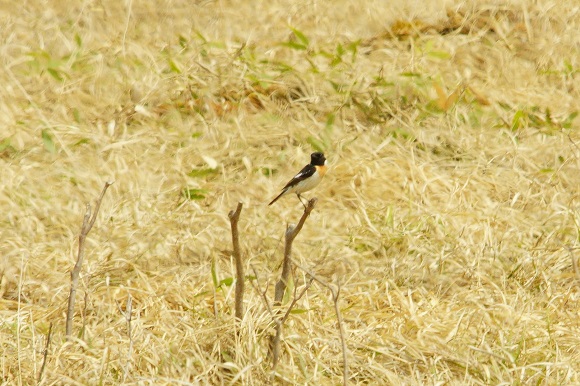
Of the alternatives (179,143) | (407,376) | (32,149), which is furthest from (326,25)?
(407,376)

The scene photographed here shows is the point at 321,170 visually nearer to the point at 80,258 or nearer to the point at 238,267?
the point at 238,267

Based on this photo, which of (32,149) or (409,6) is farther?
(409,6)

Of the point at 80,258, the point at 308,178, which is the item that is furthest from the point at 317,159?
the point at 80,258

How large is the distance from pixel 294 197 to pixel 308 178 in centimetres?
55

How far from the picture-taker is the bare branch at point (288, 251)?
3414 mm

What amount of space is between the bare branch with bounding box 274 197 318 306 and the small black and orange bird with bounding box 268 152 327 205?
1836mm

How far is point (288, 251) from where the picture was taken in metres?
3.50

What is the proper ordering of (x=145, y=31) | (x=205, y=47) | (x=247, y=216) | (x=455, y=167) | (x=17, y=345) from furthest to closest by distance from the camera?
(x=145, y=31), (x=205, y=47), (x=455, y=167), (x=247, y=216), (x=17, y=345)

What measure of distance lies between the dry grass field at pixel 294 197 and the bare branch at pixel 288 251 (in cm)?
7

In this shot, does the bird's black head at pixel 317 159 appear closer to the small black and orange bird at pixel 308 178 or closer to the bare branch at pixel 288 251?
the small black and orange bird at pixel 308 178


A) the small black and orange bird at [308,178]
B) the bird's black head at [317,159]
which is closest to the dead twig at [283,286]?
the small black and orange bird at [308,178]

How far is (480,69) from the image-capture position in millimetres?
7559

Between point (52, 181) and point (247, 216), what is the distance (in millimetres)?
1286

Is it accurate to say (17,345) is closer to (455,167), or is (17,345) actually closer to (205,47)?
(455,167)
